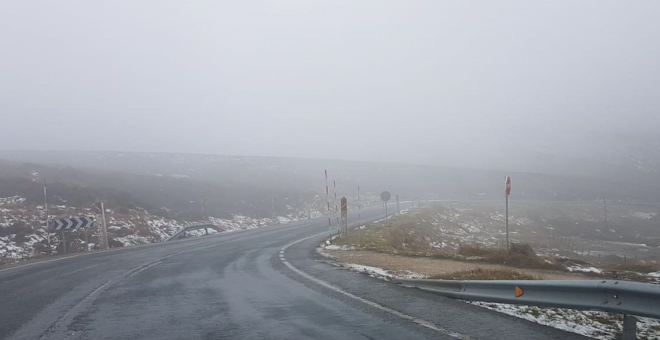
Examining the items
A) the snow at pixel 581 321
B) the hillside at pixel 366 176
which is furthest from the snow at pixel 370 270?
the hillside at pixel 366 176

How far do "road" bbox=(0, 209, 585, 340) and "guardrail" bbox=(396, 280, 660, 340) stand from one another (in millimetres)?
378

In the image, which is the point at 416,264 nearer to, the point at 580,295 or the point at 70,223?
the point at 580,295

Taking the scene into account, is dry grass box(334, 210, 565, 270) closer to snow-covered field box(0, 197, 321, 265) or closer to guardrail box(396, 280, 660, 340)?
guardrail box(396, 280, 660, 340)

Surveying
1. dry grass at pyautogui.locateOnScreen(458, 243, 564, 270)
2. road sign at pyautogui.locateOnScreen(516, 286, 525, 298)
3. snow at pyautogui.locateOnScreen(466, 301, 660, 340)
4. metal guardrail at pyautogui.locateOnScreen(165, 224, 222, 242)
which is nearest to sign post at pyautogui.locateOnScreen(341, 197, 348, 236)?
dry grass at pyautogui.locateOnScreen(458, 243, 564, 270)

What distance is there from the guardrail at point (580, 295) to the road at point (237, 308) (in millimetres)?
378

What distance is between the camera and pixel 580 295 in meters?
6.79

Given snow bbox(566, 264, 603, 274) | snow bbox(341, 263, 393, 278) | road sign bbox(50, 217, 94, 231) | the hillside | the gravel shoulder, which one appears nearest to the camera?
snow bbox(341, 263, 393, 278)

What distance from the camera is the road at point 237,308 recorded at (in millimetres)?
7262

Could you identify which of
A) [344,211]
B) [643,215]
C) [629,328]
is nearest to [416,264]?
[629,328]

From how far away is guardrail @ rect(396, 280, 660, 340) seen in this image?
5.80 meters

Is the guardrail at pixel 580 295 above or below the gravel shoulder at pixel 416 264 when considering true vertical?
above

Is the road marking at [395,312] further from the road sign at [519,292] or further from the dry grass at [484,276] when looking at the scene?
the dry grass at [484,276]

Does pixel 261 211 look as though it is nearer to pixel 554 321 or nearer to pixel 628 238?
pixel 628 238

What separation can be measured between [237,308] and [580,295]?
528cm
